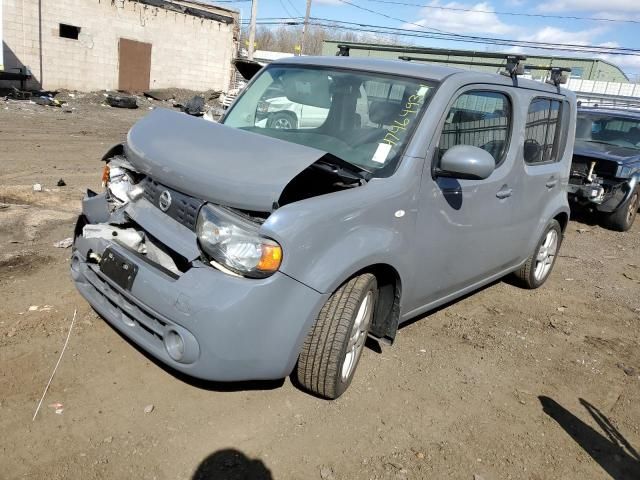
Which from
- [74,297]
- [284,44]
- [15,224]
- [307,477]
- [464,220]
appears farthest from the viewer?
[284,44]

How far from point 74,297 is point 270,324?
2.06 metres

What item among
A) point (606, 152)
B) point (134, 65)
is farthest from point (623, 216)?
point (134, 65)

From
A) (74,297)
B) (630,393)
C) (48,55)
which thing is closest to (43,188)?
(74,297)

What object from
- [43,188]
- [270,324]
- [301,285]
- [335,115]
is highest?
[335,115]

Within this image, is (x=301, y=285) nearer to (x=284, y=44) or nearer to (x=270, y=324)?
(x=270, y=324)

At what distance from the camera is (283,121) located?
3877mm

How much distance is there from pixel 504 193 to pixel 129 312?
277 cm

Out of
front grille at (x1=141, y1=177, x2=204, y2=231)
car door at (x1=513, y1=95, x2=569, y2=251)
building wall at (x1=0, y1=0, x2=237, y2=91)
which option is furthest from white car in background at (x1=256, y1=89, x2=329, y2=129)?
building wall at (x1=0, y1=0, x2=237, y2=91)

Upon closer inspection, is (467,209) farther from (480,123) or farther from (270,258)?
(270,258)

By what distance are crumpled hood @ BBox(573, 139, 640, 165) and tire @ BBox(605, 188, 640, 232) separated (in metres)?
0.61

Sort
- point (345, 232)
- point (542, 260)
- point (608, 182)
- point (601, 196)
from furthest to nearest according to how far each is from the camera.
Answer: point (608, 182) → point (601, 196) → point (542, 260) → point (345, 232)

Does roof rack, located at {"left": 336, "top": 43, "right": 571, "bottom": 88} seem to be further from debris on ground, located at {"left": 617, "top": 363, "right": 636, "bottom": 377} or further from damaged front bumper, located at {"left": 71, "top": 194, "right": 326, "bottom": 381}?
damaged front bumper, located at {"left": 71, "top": 194, "right": 326, "bottom": 381}

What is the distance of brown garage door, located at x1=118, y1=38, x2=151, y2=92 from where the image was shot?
22.4 m

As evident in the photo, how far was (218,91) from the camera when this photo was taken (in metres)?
26.3
